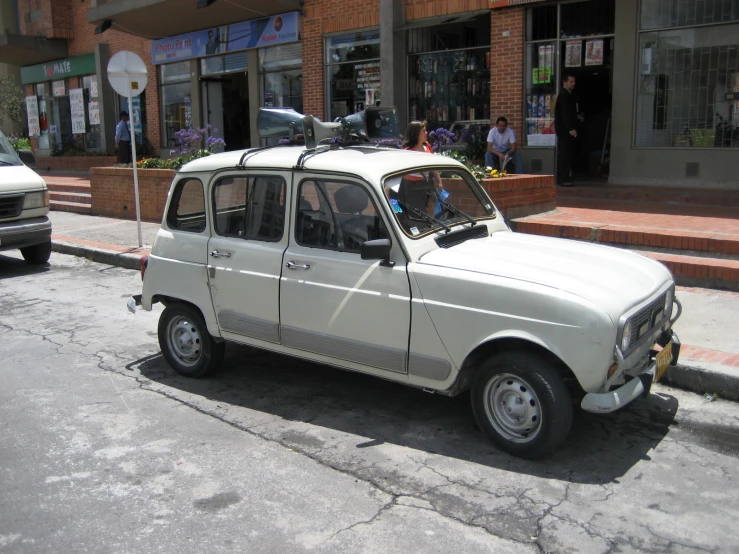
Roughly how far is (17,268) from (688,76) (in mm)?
10805

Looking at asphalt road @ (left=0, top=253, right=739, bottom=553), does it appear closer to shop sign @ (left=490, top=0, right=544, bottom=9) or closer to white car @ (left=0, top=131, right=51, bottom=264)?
white car @ (left=0, top=131, right=51, bottom=264)

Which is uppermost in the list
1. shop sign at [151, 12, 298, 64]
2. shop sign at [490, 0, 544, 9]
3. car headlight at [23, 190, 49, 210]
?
shop sign at [151, 12, 298, 64]

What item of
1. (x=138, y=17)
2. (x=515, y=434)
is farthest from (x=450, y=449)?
(x=138, y=17)

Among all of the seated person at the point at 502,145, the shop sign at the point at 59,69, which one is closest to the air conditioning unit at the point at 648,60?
the seated person at the point at 502,145

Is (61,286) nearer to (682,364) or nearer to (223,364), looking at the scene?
(223,364)

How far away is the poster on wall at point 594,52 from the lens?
12873 millimetres

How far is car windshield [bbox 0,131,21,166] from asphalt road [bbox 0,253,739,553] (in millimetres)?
5766

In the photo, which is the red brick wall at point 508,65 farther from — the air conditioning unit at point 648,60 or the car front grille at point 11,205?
the car front grille at point 11,205

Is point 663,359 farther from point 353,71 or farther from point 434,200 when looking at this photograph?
point 353,71

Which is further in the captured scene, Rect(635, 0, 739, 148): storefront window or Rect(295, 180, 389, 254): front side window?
Rect(635, 0, 739, 148): storefront window

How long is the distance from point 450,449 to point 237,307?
6.35ft

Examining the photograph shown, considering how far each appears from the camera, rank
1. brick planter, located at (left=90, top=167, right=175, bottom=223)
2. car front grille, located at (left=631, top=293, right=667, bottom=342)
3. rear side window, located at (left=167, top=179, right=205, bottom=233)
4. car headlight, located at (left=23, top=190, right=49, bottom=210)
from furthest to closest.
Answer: brick planter, located at (left=90, top=167, right=175, bottom=223)
car headlight, located at (left=23, top=190, right=49, bottom=210)
rear side window, located at (left=167, top=179, right=205, bottom=233)
car front grille, located at (left=631, top=293, right=667, bottom=342)

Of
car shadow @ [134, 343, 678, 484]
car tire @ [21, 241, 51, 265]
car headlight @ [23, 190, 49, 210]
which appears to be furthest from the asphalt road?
car tire @ [21, 241, 51, 265]

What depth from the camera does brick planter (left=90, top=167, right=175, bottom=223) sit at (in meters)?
13.7
